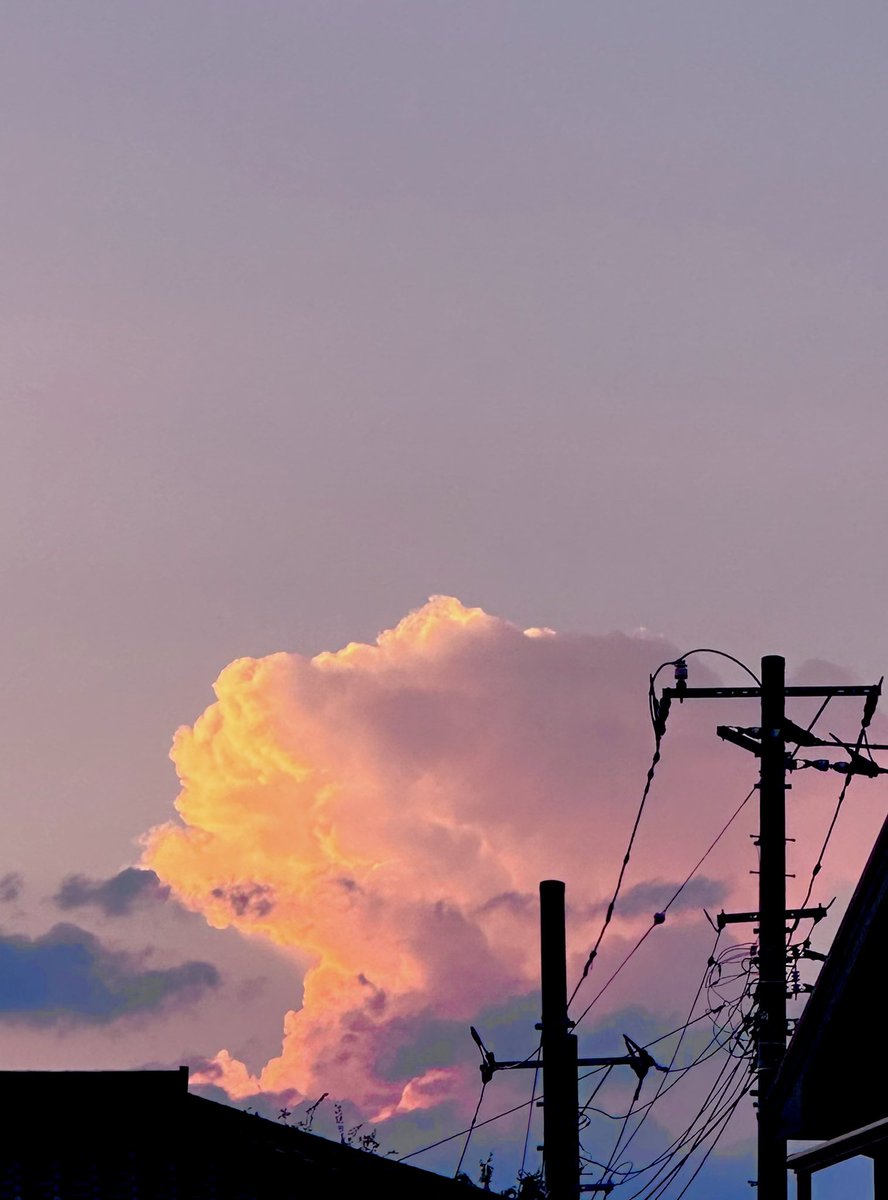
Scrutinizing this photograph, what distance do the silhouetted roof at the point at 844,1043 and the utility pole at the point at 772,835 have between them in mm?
9176

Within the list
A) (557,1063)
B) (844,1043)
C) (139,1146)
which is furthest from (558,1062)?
(844,1043)

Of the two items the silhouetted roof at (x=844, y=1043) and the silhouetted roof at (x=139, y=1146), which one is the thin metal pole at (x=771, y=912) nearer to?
the silhouetted roof at (x=139, y=1146)

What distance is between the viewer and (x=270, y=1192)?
3017 cm

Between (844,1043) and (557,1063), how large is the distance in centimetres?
1237

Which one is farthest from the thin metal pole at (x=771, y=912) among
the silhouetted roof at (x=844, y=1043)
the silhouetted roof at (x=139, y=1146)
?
the silhouetted roof at (x=844, y=1043)

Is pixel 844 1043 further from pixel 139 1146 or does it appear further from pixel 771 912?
pixel 139 1146

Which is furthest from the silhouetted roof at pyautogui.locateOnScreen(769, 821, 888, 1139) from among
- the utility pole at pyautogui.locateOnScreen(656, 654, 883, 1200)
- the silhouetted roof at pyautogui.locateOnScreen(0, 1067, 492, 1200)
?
the silhouetted roof at pyautogui.locateOnScreen(0, 1067, 492, 1200)

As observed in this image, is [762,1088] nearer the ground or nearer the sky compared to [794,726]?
nearer the ground

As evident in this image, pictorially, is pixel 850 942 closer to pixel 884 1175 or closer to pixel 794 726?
pixel 884 1175

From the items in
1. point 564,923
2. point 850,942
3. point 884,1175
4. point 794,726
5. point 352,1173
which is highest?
point 794,726

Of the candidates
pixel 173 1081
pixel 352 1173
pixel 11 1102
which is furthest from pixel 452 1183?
pixel 11 1102

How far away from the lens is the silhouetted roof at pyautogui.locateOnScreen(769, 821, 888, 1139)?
614 inches

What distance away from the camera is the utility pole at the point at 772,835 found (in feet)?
86.7

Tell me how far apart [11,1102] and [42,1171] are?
1122 millimetres
